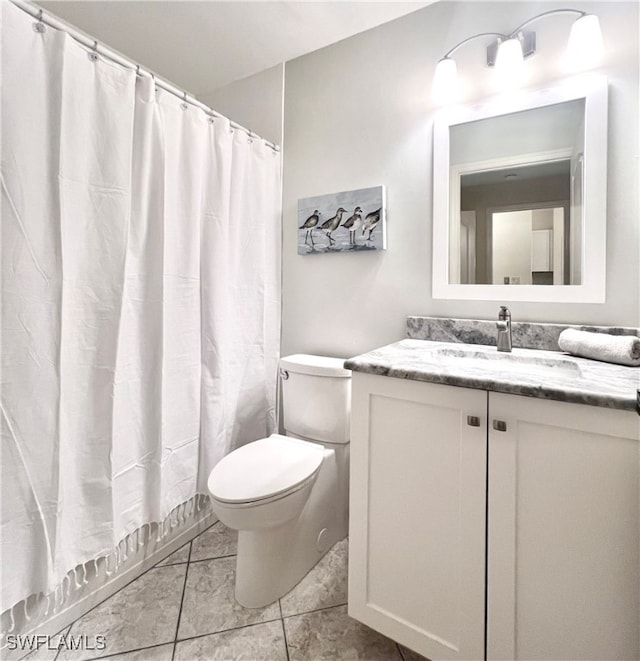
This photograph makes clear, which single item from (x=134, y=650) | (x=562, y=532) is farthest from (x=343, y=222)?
(x=134, y=650)

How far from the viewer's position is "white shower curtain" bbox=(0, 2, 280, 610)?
0.99 m

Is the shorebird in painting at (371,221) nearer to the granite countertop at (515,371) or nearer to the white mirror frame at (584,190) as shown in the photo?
the white mirror frame at (584,190)

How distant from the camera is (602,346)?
3.67 ft

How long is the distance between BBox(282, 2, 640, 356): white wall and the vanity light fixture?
0.04 meters

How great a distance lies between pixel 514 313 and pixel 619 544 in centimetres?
83

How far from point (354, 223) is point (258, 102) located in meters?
0.95

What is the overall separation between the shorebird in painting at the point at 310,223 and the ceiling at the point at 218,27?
81cm

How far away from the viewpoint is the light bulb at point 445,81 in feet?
4.75

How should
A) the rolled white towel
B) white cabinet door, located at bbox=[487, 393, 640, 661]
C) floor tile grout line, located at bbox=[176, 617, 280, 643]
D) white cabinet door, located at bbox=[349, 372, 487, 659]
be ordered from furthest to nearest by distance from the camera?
floor tile grout line, located at bbox=[176, 617, 280, 643] < the rolled white towel < white cabinet door, located at bbox=[349, 372, 487, 659] < white cabinet door, located at bbox=[487, 393, 640, 661]

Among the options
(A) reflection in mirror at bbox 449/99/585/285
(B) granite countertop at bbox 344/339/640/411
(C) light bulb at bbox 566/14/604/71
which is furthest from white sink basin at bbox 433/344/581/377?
(C) light bulb at bbox 566/14/604/71

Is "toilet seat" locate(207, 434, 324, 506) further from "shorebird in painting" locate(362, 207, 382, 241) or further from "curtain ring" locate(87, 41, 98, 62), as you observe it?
"curtain ring" locate(87, 41, 98, 62)

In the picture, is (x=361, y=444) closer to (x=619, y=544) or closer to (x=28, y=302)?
(x=619, y=544)

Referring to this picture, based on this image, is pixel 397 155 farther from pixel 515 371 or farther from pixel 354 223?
pixel 515 371

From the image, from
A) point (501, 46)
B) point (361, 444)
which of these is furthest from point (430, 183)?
point (361, 444)
